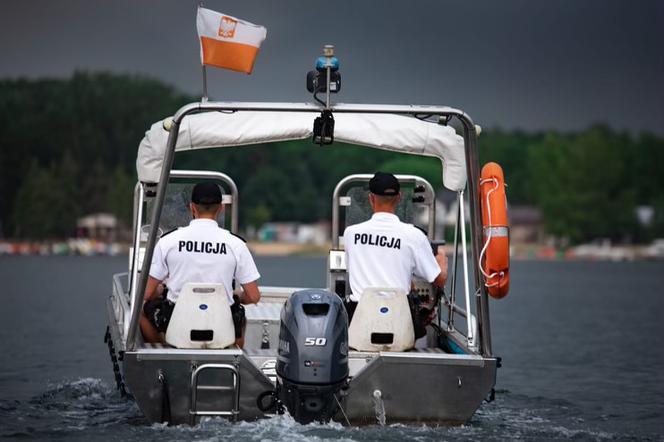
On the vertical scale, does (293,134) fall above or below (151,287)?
above

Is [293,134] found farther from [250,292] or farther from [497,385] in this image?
[497,385]

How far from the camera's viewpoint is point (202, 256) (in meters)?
8.91

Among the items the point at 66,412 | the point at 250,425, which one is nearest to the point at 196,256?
the point at 250,425

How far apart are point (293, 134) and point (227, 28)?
2200mm

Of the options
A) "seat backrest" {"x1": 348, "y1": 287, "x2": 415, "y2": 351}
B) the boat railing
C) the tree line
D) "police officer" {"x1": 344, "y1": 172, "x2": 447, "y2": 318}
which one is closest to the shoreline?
the tree line

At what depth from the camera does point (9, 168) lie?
5536 inches

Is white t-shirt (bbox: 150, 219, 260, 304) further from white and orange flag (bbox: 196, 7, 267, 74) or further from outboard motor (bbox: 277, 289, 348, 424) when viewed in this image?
white and orange flag (bbox: 196, 7, 267, 74)

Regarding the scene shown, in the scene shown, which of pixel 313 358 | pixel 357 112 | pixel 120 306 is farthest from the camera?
pixel 120 306

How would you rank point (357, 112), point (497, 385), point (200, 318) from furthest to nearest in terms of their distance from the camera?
point (497, 385) < point (200, 318) < point (357, 112)

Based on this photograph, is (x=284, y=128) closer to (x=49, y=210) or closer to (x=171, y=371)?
(x=171, y=371)

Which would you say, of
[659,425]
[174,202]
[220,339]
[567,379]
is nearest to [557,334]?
[567,379]

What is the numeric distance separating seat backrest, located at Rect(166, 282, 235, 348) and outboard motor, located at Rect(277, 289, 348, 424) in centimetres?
75

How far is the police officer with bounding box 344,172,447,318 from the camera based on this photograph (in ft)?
29.6

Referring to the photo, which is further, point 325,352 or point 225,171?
point 225,171
